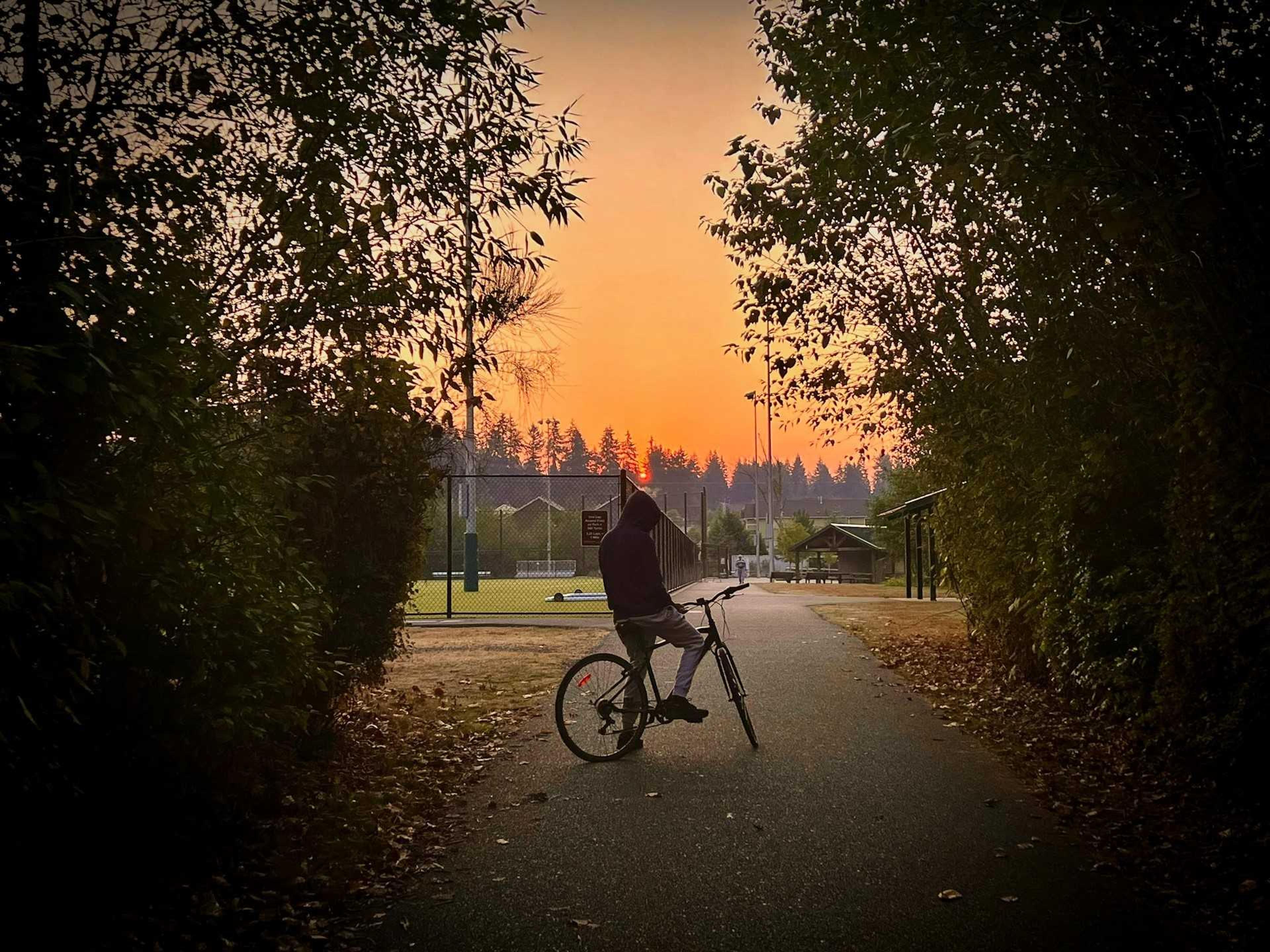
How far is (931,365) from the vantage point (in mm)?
11359

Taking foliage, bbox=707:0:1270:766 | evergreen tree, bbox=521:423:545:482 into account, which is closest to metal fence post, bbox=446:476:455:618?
foliage, bbox=707:0:1270:766

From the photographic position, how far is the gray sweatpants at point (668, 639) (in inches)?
314

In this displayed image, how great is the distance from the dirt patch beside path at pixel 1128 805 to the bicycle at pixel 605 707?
8.58ft

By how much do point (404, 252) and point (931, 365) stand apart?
7018mm

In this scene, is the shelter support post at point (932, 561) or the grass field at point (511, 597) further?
the grass field at point (511, 597)

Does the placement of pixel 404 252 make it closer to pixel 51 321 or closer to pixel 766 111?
pixel 51 321

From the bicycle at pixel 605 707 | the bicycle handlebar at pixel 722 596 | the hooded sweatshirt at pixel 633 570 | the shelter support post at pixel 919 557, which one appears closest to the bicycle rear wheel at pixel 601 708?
the bicycle at pixel 605 707

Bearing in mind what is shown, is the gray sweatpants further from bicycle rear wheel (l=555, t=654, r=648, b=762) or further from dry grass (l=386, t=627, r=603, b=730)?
dry grass (l=386, t=627, r=603, b=730)

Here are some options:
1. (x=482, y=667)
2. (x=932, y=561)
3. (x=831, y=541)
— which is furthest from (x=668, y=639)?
(x=831, y=541)

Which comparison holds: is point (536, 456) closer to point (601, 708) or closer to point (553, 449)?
point (553, 449)

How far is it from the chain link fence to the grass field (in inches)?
3.4

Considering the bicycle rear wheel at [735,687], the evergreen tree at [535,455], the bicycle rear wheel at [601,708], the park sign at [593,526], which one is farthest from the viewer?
the evergreen tree at [535,455]

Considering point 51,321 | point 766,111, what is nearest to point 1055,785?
point 51,321

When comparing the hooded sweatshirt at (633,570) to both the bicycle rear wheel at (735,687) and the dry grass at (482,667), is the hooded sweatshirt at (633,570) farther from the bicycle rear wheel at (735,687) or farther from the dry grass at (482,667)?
the dry grass at (482,667)
